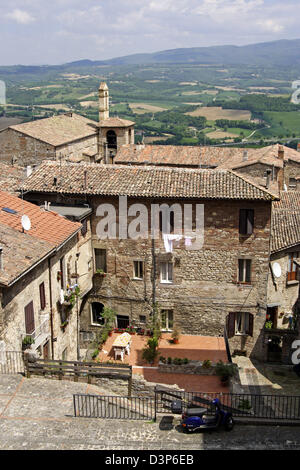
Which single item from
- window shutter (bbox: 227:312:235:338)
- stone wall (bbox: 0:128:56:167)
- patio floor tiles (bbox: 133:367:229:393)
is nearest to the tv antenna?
patio floor tiles (bbox: 133:367:229:393)

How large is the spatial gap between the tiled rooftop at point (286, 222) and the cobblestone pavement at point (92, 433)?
45.4 feet

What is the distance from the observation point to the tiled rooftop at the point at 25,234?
18.9 meters

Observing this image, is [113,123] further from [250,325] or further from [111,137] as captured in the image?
[250,325]

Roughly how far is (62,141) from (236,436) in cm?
4414

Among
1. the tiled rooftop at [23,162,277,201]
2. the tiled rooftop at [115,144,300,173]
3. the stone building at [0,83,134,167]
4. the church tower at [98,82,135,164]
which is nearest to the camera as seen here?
the tiled rooftop at [23,162,277,201]

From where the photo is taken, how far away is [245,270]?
26.4 meters

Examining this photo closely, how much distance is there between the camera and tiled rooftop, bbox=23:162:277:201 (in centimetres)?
2514

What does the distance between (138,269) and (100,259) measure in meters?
2.27

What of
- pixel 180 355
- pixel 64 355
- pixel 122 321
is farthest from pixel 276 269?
pixel 64 355

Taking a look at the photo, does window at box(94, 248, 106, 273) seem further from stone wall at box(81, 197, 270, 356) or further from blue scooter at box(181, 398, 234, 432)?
blue scooter at box(181, 398, 234, 432)

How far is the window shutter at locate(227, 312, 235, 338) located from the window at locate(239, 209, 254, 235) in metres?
4.84

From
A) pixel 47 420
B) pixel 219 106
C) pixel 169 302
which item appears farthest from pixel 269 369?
A: pixel 219 106

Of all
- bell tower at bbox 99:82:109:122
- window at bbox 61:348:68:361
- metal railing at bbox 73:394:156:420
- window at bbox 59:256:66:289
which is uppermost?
bell tower at bbox 99:82:109:122

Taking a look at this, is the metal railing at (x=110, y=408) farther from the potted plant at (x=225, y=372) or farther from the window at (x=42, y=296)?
the potted plant at (x=225, y=372)
